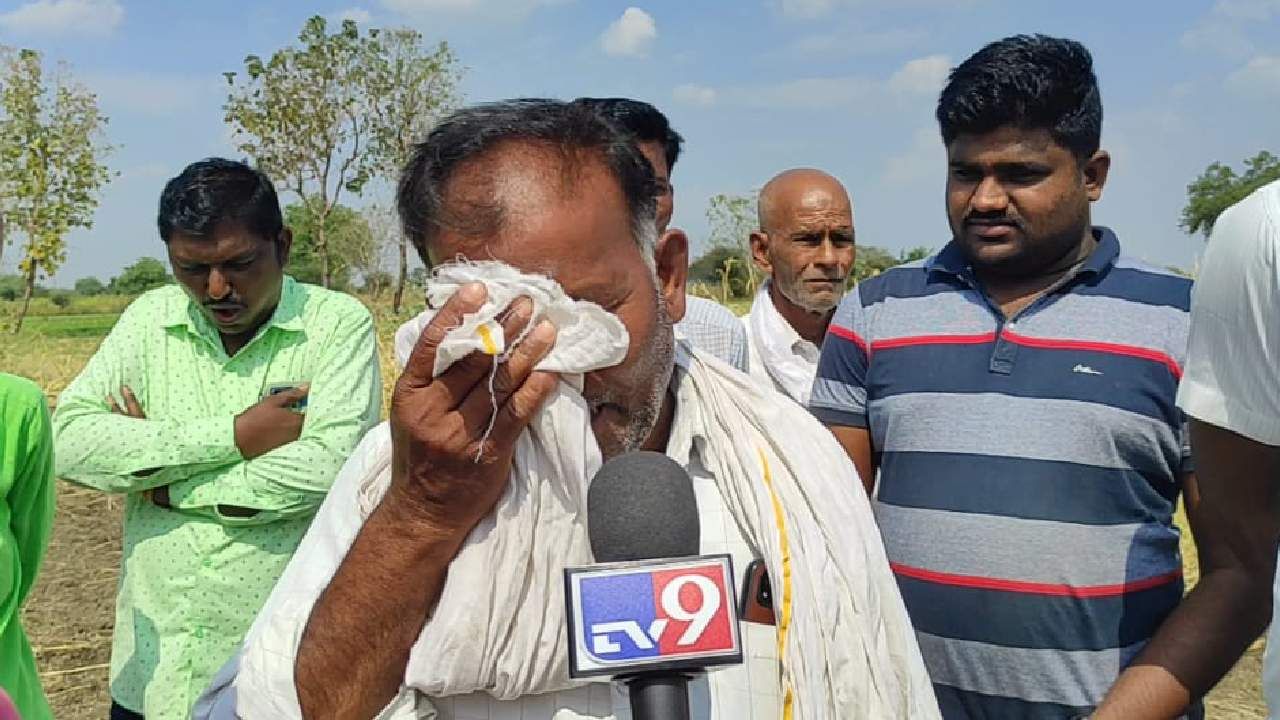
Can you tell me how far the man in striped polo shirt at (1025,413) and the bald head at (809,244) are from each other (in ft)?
8.03

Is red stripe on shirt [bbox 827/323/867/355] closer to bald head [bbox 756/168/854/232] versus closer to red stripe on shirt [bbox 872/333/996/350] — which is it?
red stripe on shirt [bbox 872/333/996/350]

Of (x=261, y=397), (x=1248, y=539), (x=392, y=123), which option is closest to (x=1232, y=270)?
(x=1248, y=539)

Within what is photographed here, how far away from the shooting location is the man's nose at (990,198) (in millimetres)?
2879

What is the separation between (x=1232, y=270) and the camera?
1.87 metres

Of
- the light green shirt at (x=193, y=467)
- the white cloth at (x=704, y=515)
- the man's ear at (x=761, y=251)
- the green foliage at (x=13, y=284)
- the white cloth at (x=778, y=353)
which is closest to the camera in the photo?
the white cloth at (x=704, y=515)

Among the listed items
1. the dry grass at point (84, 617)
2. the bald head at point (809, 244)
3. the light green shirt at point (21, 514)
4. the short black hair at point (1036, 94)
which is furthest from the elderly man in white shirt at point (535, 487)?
the dry grass at point (84, 617)

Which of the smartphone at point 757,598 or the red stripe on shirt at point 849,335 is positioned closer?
the smartphone at point 757,598

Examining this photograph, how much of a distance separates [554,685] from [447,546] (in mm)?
291

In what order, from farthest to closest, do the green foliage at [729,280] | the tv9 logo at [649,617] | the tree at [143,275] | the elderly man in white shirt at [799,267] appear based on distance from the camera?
the tree at [143,275], the green foliage at [729,280], the elderly man in white shirt at [799,267], the tv9 logo at [649,617]

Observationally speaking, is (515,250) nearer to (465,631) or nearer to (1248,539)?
(465,631)

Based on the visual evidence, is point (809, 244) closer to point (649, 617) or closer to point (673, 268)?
point (673, 268)

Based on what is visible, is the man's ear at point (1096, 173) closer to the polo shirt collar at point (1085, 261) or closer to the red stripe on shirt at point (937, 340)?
the polo shirt collar at point (1085, 261)

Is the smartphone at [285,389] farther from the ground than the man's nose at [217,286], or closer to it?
closer to it

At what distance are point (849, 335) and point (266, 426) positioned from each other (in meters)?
2.00
